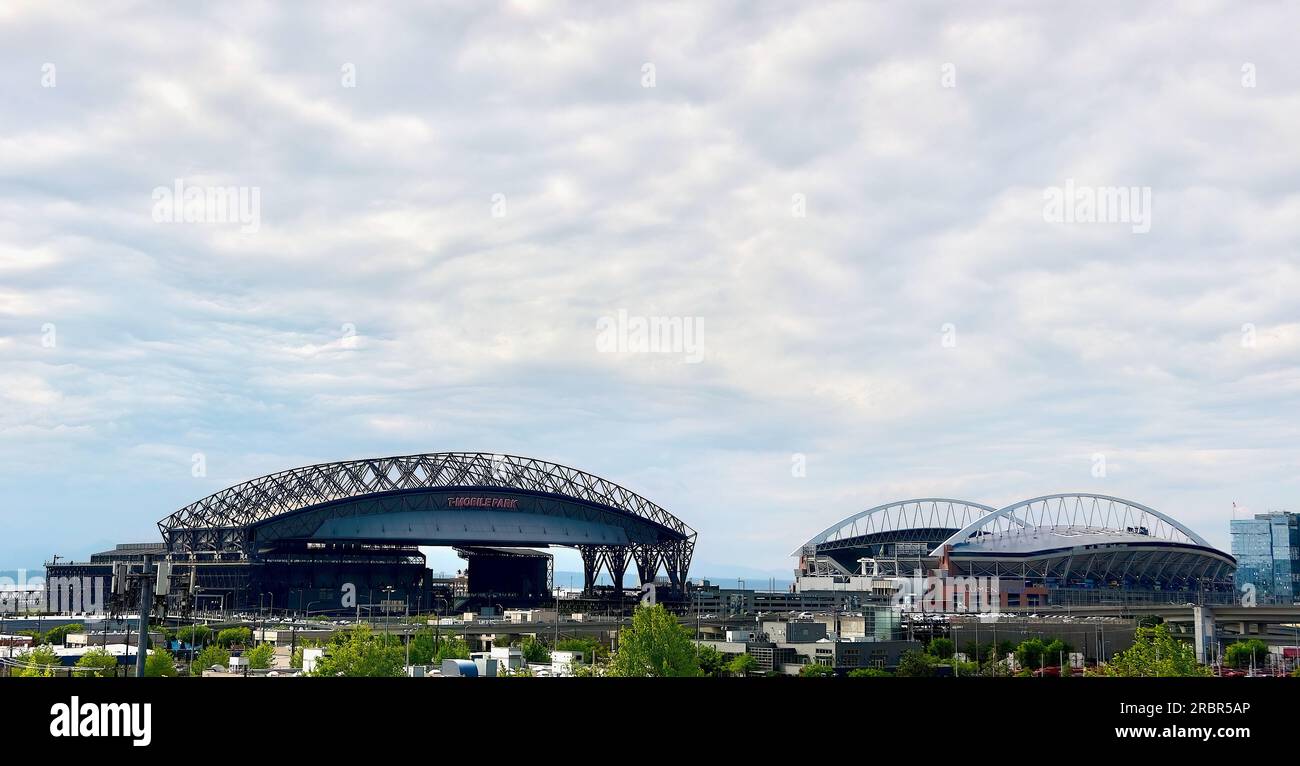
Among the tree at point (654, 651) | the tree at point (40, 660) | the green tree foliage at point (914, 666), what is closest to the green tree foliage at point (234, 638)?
the tree at point (40, 660)

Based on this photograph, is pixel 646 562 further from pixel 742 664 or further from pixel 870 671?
pixel 870 671

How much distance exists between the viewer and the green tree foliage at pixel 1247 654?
10912 cm

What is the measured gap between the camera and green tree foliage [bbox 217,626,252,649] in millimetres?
106812

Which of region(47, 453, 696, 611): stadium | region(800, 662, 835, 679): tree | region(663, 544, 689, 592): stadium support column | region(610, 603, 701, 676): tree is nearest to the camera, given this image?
region(610, 603, 701, 676): tree

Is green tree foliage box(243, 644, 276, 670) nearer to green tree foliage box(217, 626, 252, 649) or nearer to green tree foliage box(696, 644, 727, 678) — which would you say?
green tree foliage box(217, 626, 252, 649)

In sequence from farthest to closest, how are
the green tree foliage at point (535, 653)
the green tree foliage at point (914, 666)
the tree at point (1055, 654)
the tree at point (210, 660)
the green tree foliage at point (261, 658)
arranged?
the tree at point (1055, 654) → the green tree foliage at point (535, 653) → the green tree foliage at point (914, 666) → the green tree foliage at point (261, 658) → the tree at point (210, 660)

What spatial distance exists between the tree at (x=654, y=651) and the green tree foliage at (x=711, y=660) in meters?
9.31

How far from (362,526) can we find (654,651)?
99.8 m

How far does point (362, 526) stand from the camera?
6580 inches

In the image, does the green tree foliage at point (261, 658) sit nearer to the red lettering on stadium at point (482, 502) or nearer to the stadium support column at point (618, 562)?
the red lettering on stadium at point (482, 502)

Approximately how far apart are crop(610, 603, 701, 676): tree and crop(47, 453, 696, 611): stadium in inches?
3669
